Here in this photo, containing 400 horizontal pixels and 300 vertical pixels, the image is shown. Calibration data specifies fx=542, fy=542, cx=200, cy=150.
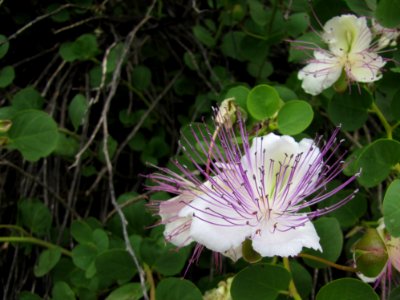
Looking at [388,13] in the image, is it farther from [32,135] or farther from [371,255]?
[32,135]

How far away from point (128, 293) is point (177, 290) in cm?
16

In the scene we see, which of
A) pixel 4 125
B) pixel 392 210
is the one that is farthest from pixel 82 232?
pixel 392 210

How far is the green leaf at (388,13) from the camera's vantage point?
3.43 feet

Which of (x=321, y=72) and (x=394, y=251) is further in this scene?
(x=321, y=72)

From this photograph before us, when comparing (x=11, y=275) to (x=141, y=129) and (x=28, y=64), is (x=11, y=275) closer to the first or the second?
(x=141, y=129)

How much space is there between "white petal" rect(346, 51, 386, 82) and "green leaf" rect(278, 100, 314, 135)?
7.3 inches

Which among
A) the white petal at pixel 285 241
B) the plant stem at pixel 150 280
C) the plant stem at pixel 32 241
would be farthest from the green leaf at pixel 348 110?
the plant stem at pixel 32 241

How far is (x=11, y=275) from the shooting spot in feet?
4.80

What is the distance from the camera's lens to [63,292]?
1188mm

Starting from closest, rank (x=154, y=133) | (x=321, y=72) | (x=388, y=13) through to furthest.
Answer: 1. (x=388, y=13)
2. (x=321, y=72)
3. (x=154, y=133)

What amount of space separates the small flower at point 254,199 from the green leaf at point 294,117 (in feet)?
0.30

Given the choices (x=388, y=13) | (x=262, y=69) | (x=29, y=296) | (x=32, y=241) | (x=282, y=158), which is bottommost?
(x=29, y=296)

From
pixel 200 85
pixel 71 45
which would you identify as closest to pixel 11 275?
pixel 71 45

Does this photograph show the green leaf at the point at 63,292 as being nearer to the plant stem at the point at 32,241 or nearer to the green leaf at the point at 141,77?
the plant stem at the point at 32,241
